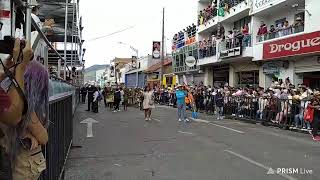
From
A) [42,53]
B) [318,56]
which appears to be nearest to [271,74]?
[318,56]

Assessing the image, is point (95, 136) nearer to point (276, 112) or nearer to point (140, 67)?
point (276, 112)

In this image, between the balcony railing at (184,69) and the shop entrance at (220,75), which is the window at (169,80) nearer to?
the balcony railing at (184,69)

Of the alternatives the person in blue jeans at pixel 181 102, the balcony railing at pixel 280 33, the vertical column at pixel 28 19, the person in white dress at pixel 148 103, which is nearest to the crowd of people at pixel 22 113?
the vertical column at pixel 28 19

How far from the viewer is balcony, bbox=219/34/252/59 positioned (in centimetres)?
3091

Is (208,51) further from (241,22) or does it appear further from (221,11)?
(241,22)

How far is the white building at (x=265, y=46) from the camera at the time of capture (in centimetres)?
2405

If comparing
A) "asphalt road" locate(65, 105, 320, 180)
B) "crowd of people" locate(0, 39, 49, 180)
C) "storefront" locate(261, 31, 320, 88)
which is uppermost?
"storefront" locate(261, 31, 320, 88)

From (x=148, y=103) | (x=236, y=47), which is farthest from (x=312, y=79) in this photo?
(x=148, y=103)

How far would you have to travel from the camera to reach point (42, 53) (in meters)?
5.47

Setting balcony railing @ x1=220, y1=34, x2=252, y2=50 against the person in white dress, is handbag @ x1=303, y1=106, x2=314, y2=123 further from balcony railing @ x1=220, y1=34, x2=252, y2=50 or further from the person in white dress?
balcony railing @ x1=220, y1=34, x2=252, y2=50

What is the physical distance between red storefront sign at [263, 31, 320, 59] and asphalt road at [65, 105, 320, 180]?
25.9 feet

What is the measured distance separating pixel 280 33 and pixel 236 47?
232 inches

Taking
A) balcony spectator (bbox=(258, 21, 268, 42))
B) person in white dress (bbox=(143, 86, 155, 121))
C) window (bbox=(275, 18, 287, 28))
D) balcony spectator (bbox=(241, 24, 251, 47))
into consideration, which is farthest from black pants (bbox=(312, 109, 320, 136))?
balcony spectator (bbox=(241, 24, 251, 47))

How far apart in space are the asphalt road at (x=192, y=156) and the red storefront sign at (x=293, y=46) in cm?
789
